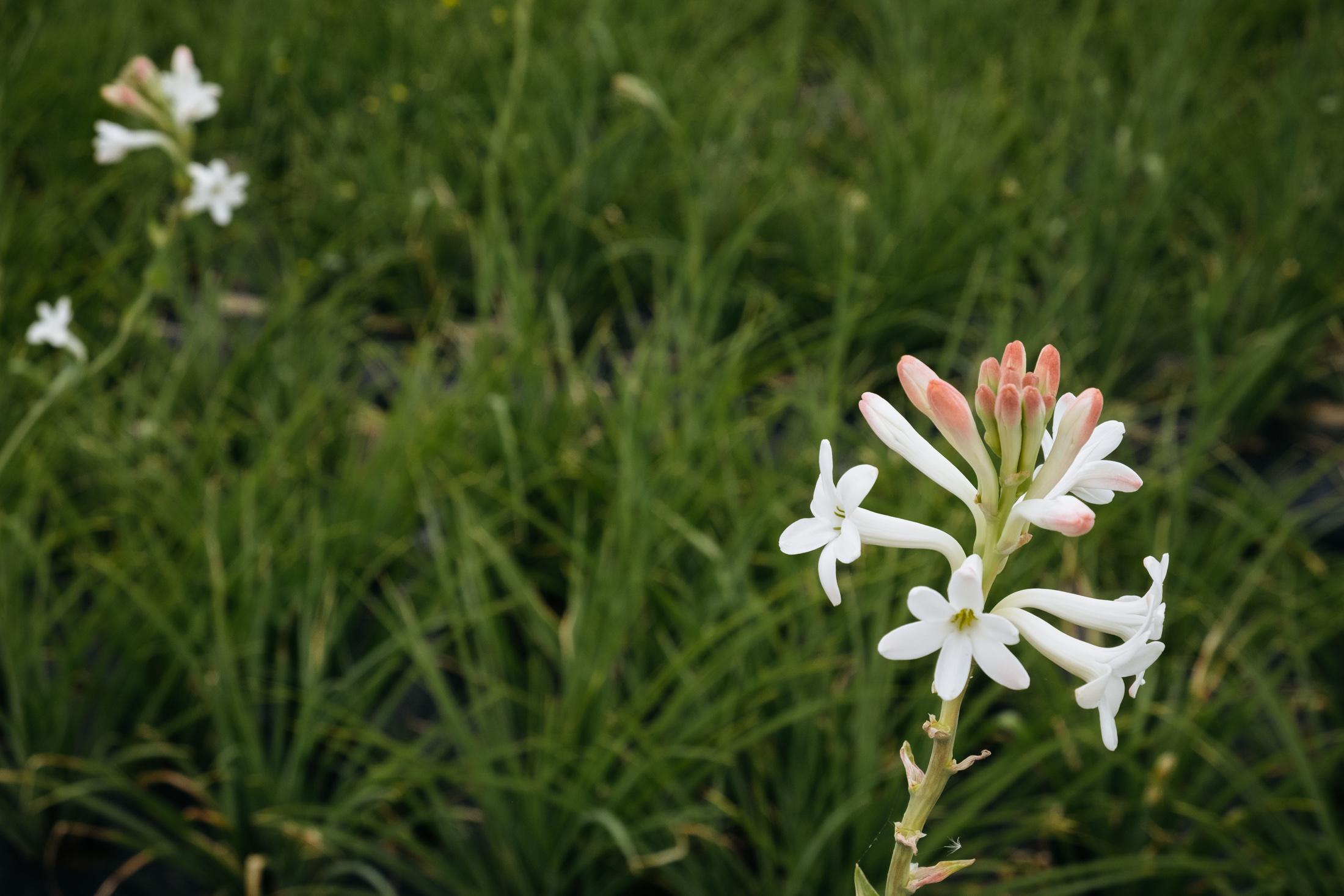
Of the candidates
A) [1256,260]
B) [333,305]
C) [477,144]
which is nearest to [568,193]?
[477,144]

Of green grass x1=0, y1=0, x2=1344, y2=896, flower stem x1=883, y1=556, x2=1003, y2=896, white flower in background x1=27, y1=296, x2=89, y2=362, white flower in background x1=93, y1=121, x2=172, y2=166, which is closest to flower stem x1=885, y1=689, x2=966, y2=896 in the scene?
flower stem x1=883, y1=556, x2=1003, y2=896

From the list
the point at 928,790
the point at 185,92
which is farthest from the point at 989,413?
the point at 185,92

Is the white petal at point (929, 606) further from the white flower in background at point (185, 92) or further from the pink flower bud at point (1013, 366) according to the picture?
the white flower in background at point (185, 92)

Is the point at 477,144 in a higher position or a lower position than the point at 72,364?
higher

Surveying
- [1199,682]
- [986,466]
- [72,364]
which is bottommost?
[986,466]

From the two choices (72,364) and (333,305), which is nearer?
(72,364)

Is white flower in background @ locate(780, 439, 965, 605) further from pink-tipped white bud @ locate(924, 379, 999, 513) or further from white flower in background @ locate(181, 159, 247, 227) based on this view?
white flower in background @ locate(181, 159, 247, 227)

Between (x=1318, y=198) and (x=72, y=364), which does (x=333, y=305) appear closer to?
(x=72, y=364)
